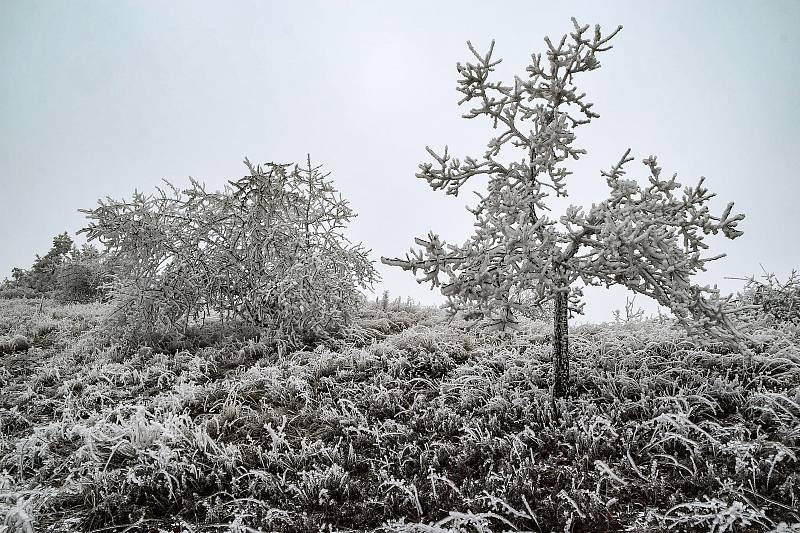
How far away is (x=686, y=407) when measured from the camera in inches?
176

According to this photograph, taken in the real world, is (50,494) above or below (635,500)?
below

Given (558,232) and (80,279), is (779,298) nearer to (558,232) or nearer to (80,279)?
(558,232)

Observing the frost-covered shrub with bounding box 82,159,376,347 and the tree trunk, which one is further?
the frost-covered shrub with bounding box 82,159,376,347

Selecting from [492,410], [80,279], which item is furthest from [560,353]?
[80,279]

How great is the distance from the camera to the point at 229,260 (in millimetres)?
9766

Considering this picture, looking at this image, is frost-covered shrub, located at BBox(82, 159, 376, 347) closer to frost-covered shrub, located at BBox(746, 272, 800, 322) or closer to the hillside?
the hillside

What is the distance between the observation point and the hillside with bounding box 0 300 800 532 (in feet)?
11.1

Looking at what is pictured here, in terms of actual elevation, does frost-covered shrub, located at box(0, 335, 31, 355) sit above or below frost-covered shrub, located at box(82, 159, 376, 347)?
below

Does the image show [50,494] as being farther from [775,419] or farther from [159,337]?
[775,419]

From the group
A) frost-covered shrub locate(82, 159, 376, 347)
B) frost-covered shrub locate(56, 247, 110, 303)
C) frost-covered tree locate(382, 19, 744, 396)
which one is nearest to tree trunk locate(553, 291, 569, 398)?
frost-covered tree locate(382, 19, 744, 396)

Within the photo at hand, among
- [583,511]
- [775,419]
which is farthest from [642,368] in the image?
[583,511]

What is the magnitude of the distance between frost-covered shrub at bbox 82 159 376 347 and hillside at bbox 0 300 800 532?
7.13 ft

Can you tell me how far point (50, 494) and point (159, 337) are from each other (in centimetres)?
670

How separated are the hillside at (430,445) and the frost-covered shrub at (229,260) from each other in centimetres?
217
